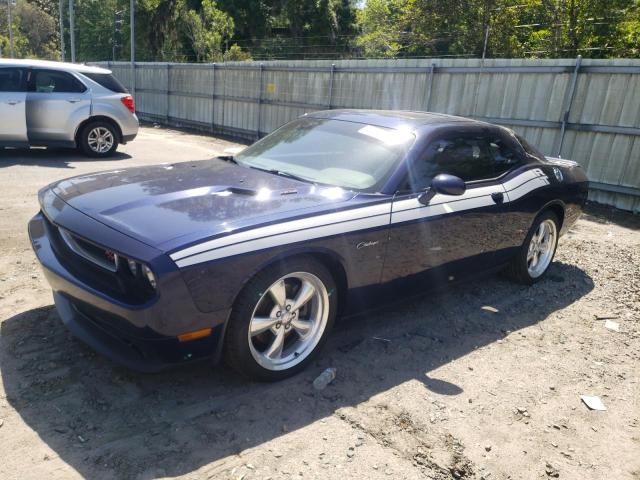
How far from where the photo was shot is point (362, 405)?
10.2 ft

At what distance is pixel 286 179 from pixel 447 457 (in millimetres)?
2010

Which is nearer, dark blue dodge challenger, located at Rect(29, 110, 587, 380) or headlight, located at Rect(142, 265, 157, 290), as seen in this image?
headlight, located at Rect(142, 265, 157, 290)

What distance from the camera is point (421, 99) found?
11.5 meters

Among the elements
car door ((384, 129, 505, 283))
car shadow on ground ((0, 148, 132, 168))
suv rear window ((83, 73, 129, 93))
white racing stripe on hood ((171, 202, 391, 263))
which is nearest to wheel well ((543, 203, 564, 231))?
car door ((384, 129, 505, 283))

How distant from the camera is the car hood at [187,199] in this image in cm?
281

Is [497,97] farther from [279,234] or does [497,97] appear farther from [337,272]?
[279,234]

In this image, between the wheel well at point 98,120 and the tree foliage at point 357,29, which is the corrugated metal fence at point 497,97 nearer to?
the wheel well at point 98,120

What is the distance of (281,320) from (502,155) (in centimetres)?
264

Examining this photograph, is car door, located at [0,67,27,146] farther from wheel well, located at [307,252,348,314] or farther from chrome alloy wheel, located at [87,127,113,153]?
wheel well, located at [307,252,348,314]

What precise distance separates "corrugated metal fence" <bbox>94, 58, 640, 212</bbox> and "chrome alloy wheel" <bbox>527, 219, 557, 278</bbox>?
413cm

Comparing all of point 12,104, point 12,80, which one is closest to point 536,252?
Answer: point 12,104

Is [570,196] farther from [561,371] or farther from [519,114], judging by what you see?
[519,114]

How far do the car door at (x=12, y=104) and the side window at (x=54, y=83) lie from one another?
18cm

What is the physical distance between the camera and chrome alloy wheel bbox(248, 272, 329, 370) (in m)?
3.11
